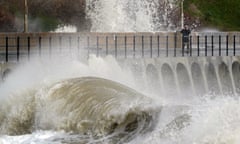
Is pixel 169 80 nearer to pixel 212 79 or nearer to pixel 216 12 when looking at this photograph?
pixel 212 79

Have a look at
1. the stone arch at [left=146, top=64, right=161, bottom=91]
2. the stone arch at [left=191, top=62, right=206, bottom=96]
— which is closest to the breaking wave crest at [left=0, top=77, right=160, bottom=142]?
the stone arch at [left=146, top=64, right=161, bottom=91]

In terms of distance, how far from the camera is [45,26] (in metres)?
50.3

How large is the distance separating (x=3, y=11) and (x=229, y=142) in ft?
128

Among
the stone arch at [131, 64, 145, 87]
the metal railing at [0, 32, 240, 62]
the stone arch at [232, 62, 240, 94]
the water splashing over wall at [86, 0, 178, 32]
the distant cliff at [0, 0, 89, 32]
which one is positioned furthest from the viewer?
the distant cliff at [0, 0, 89, 32]

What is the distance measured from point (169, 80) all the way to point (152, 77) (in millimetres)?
1263

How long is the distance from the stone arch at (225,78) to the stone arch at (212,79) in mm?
318

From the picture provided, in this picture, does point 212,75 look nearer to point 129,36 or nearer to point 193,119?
point 129,36

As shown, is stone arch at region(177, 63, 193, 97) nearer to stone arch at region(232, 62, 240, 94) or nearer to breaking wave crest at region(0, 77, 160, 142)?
stone arch at region(232, 62, 240, 94)

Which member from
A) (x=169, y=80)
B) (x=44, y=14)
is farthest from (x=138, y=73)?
(x=44, y=14)

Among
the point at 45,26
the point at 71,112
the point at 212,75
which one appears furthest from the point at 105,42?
the point at 45,26

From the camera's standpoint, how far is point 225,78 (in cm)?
2727

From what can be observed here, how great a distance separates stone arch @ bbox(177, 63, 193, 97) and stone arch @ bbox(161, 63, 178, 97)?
1.44 feet

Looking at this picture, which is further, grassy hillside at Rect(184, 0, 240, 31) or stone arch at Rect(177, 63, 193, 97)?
grassy hillside at Rect(184, 0, 240, 31)

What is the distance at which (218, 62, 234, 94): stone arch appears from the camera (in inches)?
1060
